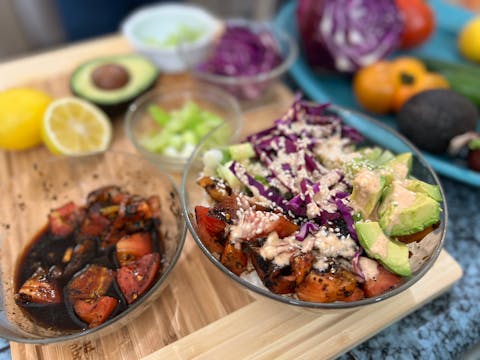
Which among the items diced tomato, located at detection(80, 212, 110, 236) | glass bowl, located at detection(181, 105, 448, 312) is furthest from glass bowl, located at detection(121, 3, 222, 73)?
diced tomato, located at detection(80, 212, 110, 236)

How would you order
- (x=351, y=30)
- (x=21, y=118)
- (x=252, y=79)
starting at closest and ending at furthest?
1. (x=21, y=118)
2. (x=252, y=79)
3. (x=351, y=30)

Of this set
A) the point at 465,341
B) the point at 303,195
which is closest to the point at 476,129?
the point at 465,341

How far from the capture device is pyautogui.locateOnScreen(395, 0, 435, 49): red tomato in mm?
2184

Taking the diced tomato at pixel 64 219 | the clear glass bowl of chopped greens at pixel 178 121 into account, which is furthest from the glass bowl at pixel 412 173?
the diced tomato at pixel 64 219

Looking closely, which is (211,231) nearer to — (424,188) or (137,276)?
(137,276)

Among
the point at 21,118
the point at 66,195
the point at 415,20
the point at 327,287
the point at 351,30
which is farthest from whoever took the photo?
the point at 415,20

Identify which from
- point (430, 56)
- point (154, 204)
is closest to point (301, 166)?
point (154, 204)

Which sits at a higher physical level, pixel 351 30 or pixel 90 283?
pixel 351 30

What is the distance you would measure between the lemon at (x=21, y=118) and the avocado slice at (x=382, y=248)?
4.41ft

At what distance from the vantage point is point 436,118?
1.63m

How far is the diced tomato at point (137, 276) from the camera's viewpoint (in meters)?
1.16

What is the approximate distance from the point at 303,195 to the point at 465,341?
0.69 m

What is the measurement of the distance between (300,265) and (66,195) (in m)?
0.95

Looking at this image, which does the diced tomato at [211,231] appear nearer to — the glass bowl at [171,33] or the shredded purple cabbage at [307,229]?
the shredded purple cabbage at [307,229]
